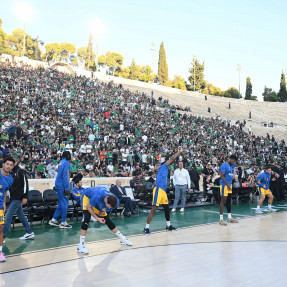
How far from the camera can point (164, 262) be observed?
6.29m

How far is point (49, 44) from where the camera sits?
8775 cm

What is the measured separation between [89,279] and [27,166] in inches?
419

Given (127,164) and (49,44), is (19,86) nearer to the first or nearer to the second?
(127,164)

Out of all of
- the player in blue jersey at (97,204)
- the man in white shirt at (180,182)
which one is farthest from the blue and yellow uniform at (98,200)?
the man in white shirt at (180,182)

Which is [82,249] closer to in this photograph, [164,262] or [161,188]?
[164,262]

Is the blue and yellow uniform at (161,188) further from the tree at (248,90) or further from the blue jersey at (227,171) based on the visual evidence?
the tree at (248,90)

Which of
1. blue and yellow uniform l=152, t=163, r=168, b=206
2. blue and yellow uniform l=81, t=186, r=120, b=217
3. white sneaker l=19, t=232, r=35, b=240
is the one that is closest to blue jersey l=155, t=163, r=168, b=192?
blue and yellow uniform l=152, t=163, r=168, b=206

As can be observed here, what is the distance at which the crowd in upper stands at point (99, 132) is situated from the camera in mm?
17797

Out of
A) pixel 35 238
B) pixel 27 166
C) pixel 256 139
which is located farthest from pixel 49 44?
pixel 35 238

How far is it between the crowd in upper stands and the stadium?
0.34 feet

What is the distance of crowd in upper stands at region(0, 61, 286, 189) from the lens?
1780 centimetres

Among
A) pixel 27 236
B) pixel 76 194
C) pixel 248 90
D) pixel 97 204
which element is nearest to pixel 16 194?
pixel 27 236

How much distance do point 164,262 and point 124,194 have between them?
6.34 meters

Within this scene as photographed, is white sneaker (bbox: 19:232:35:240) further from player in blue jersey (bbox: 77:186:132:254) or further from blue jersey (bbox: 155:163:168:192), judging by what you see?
blue jersey (bbox: 155:163:168:192)
